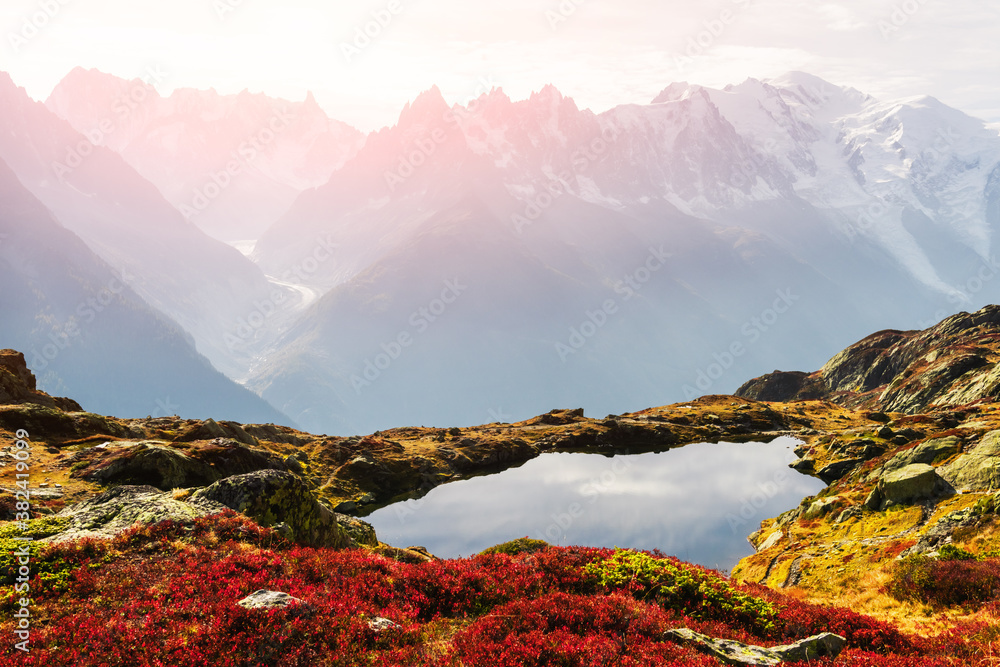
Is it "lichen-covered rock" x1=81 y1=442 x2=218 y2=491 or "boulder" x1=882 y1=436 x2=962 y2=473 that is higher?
"lichen-covered rock" x1=81 y1=442 x2=218 y2=491

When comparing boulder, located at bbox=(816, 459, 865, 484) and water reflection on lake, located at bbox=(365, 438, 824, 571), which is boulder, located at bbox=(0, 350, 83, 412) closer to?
water reflection on lake, located at bbox=(365, 438, 824, 571)

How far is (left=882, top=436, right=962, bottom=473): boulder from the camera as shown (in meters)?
43.7

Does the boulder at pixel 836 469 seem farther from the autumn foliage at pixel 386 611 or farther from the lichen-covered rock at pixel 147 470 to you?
the lichen-covered rock at pixel 147 470

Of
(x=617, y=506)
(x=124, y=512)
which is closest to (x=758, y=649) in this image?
(x=124, y=512)

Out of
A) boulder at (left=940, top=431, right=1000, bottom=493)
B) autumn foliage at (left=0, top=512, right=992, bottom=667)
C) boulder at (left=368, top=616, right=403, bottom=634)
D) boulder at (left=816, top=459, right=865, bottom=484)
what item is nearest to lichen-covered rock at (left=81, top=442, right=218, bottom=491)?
autumn foliage at (left=0, top=512, right=992, bottom=667)

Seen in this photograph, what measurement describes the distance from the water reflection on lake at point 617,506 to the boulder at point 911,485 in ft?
44.2

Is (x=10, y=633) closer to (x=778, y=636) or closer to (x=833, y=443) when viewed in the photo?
(x=778, y=636)

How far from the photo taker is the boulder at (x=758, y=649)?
12.5 meters

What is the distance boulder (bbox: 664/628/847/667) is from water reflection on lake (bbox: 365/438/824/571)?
3147 centimetres

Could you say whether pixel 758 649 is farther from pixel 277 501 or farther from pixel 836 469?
pixel 836 469

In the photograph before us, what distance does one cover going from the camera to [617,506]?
62.3 m

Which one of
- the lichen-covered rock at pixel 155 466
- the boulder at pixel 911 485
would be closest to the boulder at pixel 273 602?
the lichen-covered rock at pixel 155 466

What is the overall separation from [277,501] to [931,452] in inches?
1981

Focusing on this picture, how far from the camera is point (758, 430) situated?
400 feet
